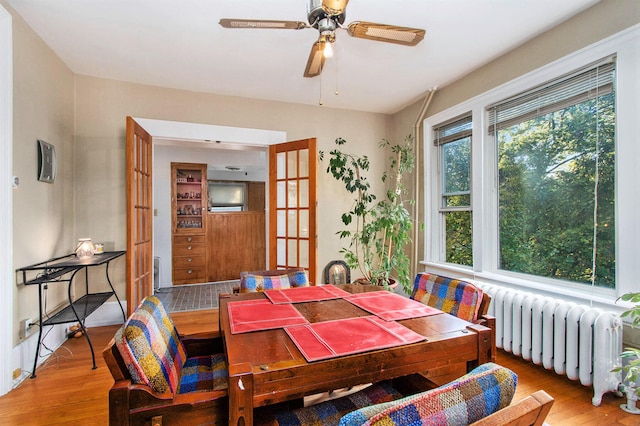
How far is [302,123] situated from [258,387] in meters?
Result: 3.56

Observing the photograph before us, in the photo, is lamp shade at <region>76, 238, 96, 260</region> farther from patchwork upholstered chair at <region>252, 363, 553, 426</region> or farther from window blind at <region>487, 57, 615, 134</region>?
window blind at <region>487, 57, 615, 134</region>

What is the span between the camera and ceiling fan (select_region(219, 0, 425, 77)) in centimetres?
158

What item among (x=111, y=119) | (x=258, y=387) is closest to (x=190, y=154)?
(x=111, y=119)

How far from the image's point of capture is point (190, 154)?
545 cm

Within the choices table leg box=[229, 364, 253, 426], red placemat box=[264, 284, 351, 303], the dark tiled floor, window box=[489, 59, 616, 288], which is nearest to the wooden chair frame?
table leg box=[229, 364, 253, 426]

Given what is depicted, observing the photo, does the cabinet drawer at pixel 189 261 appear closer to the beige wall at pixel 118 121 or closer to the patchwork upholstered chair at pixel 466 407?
the beige wall at pixel 118 121

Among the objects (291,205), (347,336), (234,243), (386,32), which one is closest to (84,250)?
(291,205)

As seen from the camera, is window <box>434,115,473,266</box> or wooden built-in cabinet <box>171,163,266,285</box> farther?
wooden built-in cabinet <box>171,163,266,285</box>

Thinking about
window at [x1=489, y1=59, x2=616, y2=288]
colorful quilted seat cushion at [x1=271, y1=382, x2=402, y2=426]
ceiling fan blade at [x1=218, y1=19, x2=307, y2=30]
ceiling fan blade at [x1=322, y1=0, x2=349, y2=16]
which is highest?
ceiling fan blade at [x1=218, y1=19, x2=307, y2=30]

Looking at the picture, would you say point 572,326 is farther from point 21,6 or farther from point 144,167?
point 21,6

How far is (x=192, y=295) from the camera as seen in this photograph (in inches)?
185

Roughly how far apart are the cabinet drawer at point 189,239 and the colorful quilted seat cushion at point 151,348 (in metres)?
4.45

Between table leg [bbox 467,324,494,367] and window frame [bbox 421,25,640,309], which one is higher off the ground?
window frame [bbox 421,25,640,309]

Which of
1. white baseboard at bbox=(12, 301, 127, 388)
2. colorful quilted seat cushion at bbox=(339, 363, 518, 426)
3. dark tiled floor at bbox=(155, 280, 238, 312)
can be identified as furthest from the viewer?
dark tiled floor at bbox=(155, 280, 238, 312)
